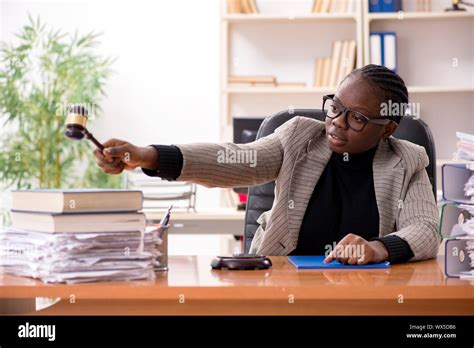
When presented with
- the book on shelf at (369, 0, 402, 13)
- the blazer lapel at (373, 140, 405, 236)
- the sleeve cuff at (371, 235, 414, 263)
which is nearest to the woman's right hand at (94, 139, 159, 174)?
the sleeve cuff at (371, 235, 414, 263)

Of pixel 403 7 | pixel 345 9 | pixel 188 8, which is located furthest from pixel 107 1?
pixel 403 7

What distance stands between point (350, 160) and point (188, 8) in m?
3.59

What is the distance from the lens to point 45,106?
4.95 meters

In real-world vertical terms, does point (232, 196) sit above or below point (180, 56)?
below

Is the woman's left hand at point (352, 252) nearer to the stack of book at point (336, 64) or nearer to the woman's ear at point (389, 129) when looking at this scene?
the woman's ear at point (389, 129)

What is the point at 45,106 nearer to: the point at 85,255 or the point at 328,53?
the point at 328,53

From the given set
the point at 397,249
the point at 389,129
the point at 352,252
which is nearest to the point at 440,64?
the point at 389,129

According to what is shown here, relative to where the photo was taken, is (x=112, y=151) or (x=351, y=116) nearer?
(x=112, y=151)

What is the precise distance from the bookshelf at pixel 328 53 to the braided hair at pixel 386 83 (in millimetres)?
3103

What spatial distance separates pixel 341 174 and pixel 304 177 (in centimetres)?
11

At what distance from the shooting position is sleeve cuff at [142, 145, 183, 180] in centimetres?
155

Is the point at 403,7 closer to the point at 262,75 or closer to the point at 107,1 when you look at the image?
the point at 262,75

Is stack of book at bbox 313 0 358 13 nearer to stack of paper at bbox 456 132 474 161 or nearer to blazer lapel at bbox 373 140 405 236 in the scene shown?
blazer lapel at bbox 373 140 405 236
